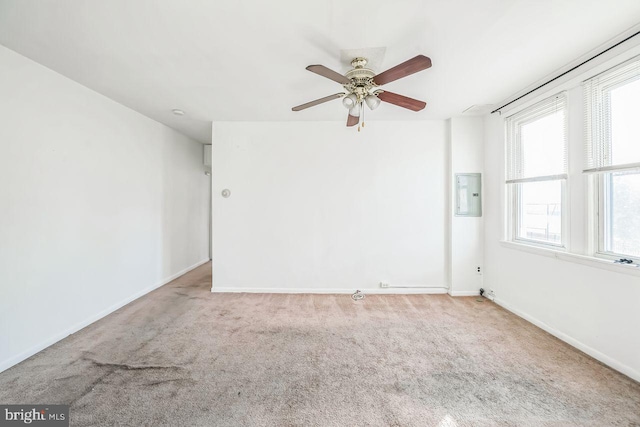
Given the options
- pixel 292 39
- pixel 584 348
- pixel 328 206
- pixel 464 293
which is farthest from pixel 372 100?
pixel 464 293

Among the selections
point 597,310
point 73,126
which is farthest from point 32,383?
point 597,310

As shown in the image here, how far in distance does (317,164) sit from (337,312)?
6.84 ft

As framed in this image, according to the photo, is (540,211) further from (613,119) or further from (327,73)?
(327,73)

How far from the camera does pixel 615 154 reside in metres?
1.98

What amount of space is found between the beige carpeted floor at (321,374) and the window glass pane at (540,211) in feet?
3.30

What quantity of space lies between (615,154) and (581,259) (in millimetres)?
912

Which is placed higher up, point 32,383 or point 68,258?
point 68,258

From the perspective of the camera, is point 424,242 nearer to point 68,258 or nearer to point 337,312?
point 337,312

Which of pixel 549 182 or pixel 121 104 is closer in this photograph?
pixel 549 182

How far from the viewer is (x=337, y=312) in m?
3.01

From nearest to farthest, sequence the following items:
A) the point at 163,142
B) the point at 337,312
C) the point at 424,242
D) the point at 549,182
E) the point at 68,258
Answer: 1. the point at 68,258
2. the point at 549,182
3. the point at 337,312
4. the point at 424,242
5. the point at 163,142

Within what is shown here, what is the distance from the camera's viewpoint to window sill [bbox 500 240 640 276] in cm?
184

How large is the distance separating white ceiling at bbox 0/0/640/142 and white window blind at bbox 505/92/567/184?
15.1 inches

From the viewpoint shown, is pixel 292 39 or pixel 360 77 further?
pixel 360 77
